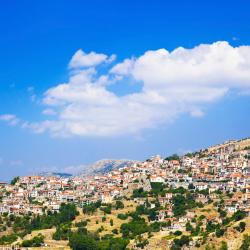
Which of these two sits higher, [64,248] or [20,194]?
[20,194]

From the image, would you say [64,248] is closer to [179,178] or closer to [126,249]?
[126,249]

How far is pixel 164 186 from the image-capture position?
136375 millimetres

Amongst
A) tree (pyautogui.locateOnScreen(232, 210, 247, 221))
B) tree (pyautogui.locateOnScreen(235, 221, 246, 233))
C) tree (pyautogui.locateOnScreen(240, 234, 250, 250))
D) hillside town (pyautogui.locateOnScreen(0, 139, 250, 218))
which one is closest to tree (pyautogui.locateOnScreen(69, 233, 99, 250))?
tree (pyautogui.locateOnScreen(235, 221, 246, 233))

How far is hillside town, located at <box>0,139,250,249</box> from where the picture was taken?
115562 millimetres

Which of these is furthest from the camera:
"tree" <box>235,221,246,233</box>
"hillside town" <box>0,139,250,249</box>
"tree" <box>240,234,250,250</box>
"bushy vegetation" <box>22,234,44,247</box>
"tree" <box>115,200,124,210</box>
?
"tree" <box>115,200,124,210</box>

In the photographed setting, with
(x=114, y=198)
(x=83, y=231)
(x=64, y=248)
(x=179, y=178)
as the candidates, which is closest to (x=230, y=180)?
(x=179, y=178)

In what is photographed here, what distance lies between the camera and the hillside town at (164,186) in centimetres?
11556

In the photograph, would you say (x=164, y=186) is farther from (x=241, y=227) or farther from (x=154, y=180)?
(x=241, y=227)

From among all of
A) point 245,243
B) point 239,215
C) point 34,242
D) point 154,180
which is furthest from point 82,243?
point 154,180

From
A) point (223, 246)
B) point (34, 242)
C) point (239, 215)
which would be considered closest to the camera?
point (223, 246)

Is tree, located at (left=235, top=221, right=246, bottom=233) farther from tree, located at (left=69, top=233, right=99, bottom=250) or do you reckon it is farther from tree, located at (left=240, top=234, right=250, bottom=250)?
tree, located at (left=69, top=233, right=99, bottom=250)

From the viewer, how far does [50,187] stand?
156 meters

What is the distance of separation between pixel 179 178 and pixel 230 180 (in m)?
14.7

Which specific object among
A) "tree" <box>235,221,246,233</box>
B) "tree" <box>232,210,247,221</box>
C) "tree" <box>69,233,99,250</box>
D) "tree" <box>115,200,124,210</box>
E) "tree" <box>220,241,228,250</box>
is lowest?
"tree" <box>220,241,228,250</box>
